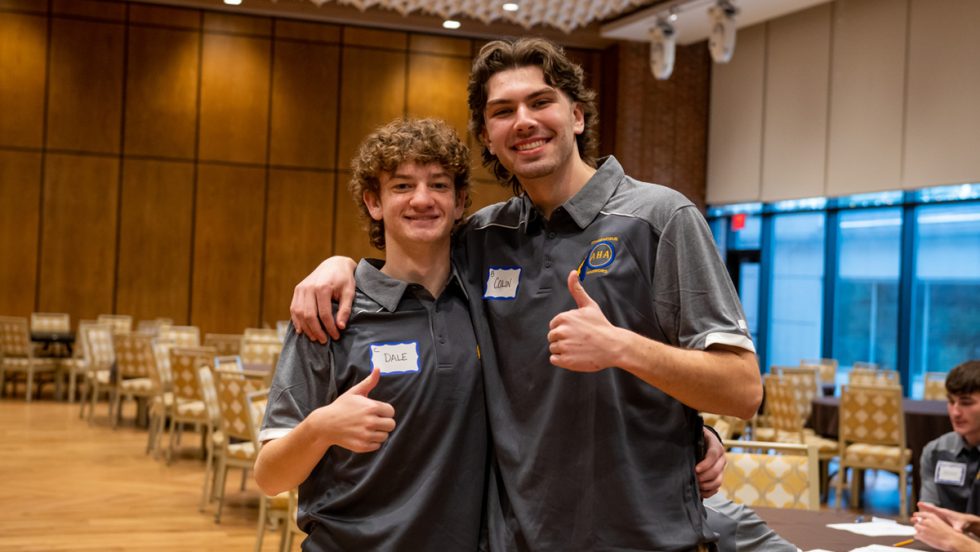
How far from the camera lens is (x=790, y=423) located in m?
8.13

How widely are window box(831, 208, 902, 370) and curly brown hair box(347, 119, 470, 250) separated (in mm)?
11257

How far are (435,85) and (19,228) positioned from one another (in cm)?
627

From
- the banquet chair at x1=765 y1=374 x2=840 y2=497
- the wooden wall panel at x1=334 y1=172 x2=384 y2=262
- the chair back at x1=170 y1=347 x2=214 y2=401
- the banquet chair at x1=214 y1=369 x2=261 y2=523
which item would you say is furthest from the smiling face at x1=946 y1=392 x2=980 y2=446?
the wooden wall panel at x1=334 y1=172 x2=384 y2=262

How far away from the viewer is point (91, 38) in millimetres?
14211

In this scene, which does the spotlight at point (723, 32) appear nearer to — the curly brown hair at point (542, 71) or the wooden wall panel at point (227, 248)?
the wooden wall panel at point (227, 248)

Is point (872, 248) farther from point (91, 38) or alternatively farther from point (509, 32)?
point (91, 38)

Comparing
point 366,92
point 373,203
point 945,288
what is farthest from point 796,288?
point 373,203

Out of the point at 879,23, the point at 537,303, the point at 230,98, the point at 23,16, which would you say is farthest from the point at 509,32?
the point at 537,303

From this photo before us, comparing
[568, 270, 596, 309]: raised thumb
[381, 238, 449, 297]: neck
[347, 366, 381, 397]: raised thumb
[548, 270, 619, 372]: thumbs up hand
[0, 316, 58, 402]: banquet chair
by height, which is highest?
[381, 238, 449, 297]: neck

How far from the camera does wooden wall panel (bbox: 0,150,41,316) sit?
13.9m

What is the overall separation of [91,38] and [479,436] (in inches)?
544

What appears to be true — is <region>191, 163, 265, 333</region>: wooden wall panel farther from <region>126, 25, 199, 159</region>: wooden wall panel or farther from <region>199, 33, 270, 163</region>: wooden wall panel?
<region>126, 25, 199, 159</region>: wooden wall panel

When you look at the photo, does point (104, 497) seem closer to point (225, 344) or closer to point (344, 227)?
point (225, 344)

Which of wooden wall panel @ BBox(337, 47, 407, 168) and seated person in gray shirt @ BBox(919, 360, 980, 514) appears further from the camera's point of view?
wooden wall panel @ BBox(337, 47, 407, 168)
